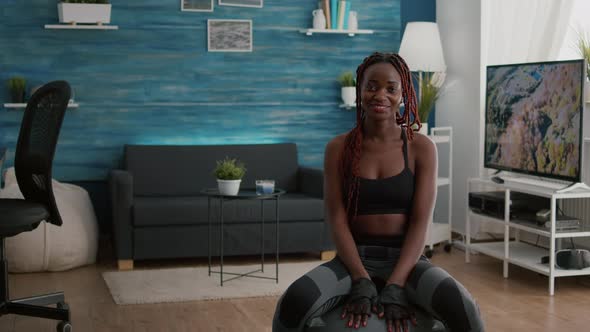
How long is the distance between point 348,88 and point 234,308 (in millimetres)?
2449

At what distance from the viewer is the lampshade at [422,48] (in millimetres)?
5652

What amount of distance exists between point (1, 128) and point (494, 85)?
3.43 metres

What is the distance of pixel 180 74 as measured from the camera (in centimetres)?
581

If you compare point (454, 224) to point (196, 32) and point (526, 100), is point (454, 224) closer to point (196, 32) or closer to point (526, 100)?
point (526, 100)

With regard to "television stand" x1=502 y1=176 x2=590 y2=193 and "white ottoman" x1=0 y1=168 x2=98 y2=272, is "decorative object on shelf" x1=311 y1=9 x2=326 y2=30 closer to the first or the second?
"television stand" x1=502 y1=176 x2=590 y2=193

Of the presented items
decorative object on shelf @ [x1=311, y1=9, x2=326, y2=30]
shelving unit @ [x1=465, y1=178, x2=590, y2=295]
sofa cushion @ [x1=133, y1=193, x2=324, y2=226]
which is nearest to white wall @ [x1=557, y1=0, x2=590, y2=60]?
shelving unit @ [x1=465, y1=178, x2=590, y2=295]

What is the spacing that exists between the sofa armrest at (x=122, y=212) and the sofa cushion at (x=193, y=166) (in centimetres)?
58

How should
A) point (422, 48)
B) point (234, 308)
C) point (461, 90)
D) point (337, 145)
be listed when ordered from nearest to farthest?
point (337, 145)
point (234, 308)
point (422, 48)
point (461, 90)

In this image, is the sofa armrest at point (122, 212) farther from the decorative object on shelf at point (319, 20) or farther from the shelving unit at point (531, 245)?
the shelving unit at point (531, 245)

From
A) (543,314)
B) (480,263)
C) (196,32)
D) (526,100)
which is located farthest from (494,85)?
(196,32)

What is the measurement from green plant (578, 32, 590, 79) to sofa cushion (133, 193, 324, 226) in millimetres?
1883

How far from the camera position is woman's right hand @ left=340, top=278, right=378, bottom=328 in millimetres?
2227

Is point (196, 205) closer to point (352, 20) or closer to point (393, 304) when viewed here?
point (352, 20)

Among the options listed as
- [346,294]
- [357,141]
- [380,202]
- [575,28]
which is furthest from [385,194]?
[575,28]
